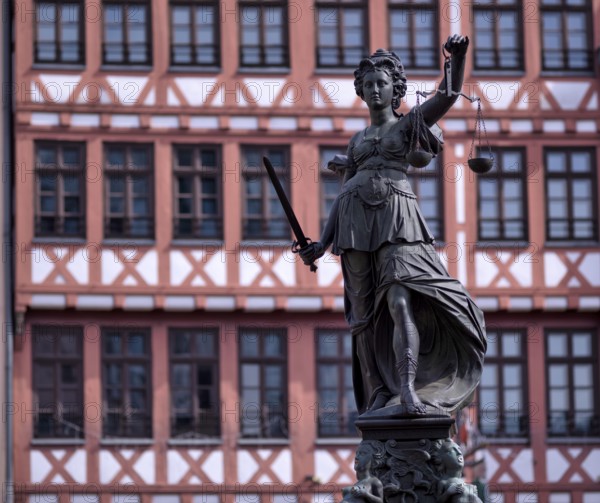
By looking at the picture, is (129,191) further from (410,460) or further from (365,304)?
(410,460)

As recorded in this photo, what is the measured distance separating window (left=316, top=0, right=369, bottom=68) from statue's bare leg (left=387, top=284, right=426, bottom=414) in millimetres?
21721

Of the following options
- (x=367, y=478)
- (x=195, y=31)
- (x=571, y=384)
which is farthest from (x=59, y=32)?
(x=367, y=478)

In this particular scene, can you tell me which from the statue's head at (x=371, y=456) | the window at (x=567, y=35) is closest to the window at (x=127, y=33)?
the window at (x=567, y=35)

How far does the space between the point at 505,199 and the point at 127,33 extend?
660cm

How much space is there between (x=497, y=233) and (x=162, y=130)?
560 cm

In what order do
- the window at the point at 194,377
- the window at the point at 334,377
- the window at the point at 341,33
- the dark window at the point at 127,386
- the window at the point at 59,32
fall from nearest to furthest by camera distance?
1. the dark window at the point at 127,386
2. the window at the point at 194,377
3. the window at the point at 334,377
4. the window at the point at 59,32
5. the window at the point at 341,33

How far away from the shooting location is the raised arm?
1062cm

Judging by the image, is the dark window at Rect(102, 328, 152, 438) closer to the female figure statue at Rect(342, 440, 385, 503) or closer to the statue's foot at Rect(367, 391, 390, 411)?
the statue's foot at Rect(367, 391, 390, 411)

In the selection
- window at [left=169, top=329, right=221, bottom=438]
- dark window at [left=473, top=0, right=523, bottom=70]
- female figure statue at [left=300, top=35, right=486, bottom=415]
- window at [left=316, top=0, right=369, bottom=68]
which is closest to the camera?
female figure statue at [left=300, top=35, right=486, bottom=415]

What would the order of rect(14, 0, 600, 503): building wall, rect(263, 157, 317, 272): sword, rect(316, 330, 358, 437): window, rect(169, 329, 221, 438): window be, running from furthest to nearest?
rect(316, 330, 358, 437): window, rect(169, 329, 221, 438): window, rect(14, 0, 600, 503): building wall, rect(263, 157, 317, 272): sword

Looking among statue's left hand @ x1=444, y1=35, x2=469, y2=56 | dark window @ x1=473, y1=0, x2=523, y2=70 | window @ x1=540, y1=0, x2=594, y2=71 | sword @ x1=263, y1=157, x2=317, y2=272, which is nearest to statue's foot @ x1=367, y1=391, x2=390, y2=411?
sword @ x1=263, y1=157, x2=317, y2=272

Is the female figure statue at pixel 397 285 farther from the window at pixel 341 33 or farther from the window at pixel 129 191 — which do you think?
the window at pixel 341 33

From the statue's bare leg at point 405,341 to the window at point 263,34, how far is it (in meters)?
21.7

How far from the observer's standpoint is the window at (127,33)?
105ft
